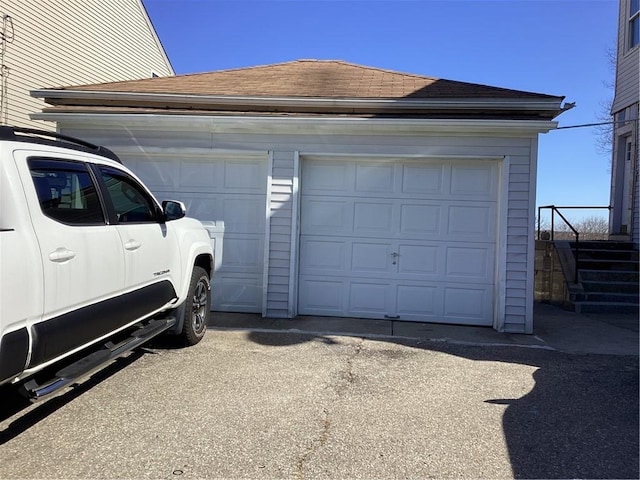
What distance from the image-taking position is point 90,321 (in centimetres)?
349

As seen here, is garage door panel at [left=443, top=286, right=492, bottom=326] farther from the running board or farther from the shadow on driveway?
the running board

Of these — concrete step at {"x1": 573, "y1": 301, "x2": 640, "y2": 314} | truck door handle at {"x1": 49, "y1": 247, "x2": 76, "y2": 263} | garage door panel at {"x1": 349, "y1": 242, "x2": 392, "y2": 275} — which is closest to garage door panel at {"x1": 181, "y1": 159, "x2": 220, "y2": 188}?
garage door panel at {"x1": 349, "y1": 242, "x2": 392, "y2": 275}

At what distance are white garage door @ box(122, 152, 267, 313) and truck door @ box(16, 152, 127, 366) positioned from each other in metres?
3.82

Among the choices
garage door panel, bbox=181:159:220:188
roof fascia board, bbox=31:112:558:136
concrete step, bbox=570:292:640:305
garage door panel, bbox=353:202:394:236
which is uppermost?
roof fascia board, bbox=31:112:558:136

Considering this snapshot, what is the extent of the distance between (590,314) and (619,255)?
247 centimetres

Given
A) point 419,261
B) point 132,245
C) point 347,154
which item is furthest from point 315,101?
point 132,245

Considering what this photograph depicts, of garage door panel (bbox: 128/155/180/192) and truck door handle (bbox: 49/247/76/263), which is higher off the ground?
garage door panel (bbox: 128/155/180/192)

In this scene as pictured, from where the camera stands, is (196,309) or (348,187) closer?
(196,309)

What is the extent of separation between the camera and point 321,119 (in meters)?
7.18

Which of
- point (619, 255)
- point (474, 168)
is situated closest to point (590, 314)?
point (619, 255)

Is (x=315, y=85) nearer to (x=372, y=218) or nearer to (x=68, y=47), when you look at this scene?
(x=372, y=218)

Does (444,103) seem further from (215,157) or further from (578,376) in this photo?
(578,376)

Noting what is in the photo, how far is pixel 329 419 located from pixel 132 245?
212 cm

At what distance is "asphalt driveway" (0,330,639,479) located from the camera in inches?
123
